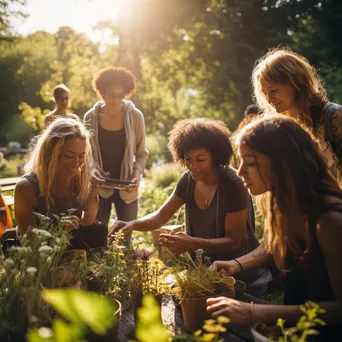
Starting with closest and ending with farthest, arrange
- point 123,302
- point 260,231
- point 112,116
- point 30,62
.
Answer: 1. point 123,302
2. point 112,116
3. point 260,231
4. point 30,62

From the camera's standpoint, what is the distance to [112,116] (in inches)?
145

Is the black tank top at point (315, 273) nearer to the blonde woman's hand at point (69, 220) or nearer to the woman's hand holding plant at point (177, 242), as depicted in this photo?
the woman's hand holding plant at point (177, 242)

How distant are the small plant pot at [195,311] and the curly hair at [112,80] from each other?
99.3 inches

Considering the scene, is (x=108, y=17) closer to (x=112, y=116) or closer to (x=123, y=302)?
(x=112, y=116)

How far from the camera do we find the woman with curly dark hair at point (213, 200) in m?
2.37

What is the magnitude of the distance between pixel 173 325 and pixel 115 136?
7.76 ft

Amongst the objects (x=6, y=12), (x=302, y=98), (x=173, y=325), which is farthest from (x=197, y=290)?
(x=6, y=12)

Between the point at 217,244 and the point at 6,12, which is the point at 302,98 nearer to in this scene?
the point at 217,244

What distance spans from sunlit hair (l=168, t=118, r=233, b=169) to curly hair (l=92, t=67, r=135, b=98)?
1.33 meters

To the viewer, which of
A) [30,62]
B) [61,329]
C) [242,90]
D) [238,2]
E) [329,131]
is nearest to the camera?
[61,329]

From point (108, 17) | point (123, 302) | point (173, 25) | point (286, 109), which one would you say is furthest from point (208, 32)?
point (123, 302)

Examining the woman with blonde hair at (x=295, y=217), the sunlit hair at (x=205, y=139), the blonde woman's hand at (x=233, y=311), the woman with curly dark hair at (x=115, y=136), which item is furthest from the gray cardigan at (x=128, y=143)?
the blonde woman's hand at (x=233, y=311)

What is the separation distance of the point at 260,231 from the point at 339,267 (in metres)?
3.80

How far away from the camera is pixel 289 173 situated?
1414 mm
